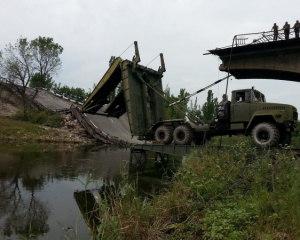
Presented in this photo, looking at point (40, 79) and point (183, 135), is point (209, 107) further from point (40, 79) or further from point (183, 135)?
point (183, 135)

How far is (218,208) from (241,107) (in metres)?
6.69

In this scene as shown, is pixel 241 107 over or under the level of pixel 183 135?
over

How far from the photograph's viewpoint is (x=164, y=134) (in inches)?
568

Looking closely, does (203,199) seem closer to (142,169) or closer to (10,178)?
(10,178)

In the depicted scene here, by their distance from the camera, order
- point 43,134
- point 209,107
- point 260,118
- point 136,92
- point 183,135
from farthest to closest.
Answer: point 209,107, point 43,134, point 136,92, point 183,135, point 260,118

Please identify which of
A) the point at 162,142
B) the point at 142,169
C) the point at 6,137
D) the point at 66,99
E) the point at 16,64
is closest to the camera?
the point at 162,142

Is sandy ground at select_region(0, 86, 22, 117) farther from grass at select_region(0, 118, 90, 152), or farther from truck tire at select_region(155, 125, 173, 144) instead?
truck tire at select_region(155, 125, 173, 144)

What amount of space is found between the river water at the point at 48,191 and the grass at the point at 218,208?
2.41ft

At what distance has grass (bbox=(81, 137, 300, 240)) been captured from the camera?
15.6ft

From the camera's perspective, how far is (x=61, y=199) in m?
8.91

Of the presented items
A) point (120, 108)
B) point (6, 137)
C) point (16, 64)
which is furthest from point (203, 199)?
point (16, 64)

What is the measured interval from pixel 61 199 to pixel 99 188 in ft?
5.42

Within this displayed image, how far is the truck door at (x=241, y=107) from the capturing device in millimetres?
11616

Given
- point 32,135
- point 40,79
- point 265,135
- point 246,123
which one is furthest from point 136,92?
point 40,79
